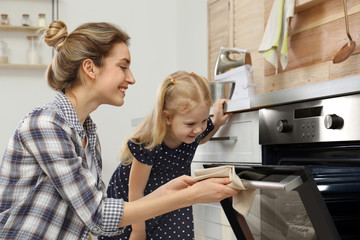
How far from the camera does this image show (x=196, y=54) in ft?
12.1

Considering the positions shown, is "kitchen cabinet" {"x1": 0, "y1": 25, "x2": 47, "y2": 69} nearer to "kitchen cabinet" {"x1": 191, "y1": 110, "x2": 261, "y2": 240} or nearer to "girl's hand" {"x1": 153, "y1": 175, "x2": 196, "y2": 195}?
"kitchen cabinet" {"x1": 191, "y1": 110, "x2": 261, "y2": 240}

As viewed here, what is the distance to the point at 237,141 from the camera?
178cm

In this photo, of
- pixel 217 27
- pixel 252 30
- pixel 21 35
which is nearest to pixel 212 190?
pixel 252 30

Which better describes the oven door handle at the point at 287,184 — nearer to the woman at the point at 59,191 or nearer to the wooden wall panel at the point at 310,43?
the woman at the point at 59,191

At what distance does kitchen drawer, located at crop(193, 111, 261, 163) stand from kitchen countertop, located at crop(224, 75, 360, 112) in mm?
46

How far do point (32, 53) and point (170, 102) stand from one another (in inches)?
85.4

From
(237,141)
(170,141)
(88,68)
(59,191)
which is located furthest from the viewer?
(170,141)

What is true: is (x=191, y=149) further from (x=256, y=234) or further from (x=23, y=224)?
(x=23, y=224)

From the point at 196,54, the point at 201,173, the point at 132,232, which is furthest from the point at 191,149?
the point at 196,54

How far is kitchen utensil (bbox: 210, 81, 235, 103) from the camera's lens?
213cm

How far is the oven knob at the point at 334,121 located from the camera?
1.24m

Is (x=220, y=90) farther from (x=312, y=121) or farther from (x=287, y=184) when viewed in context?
(x=287, y=184)

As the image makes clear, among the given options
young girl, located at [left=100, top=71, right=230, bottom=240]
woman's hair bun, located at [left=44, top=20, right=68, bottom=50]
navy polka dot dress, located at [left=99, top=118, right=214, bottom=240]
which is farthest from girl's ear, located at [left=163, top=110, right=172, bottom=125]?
woman's hair bun, located at [left=44, top=20, right=68, bottom=50]

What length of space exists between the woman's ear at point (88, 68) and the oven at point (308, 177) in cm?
56
